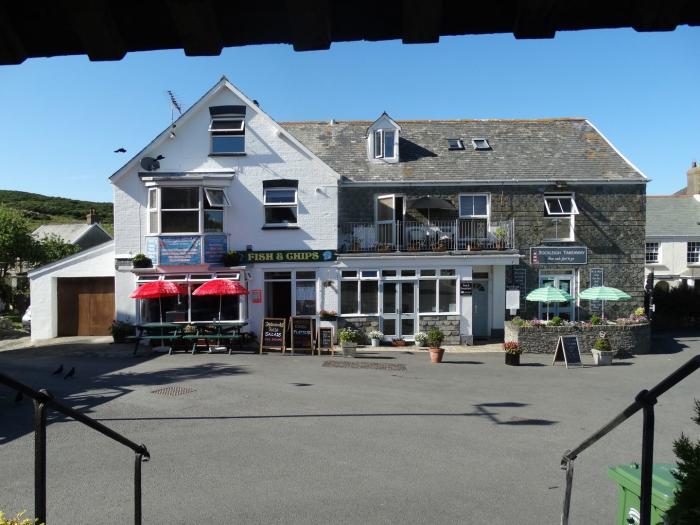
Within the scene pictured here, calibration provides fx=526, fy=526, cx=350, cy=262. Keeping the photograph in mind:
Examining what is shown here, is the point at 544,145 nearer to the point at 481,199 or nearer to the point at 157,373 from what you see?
the point at 481,199

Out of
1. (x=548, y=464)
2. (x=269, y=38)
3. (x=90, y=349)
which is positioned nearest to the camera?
(x=269, y=38)

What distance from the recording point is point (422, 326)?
19062 millimetres

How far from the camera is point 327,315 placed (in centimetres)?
1862

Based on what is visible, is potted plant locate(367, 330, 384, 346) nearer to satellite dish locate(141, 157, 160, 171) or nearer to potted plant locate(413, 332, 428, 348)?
potted plant locate(413, 332, 428, 348)

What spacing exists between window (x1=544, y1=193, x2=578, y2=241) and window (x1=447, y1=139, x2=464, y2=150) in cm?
423

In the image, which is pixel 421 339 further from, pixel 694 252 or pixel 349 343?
pixel 694 252

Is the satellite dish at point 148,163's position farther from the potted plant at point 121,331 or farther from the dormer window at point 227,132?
the potted plant at point 121,331

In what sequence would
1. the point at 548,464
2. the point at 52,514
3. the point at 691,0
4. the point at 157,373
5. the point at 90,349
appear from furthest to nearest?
the point at 90,349
the point at 157,373
the point at 548,464
the point at 52,514
the point at 691,0

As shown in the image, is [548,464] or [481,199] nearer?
[548,464]

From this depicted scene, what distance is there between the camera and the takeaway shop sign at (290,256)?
62.3 feet

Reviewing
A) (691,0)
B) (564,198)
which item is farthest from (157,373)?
(564,198)

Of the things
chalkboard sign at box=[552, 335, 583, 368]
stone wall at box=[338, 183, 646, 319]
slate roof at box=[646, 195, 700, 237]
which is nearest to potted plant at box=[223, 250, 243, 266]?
stone wall at box=[338, 183, 646, 319]

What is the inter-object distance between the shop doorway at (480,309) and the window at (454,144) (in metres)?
6.03

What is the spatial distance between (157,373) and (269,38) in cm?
1237
